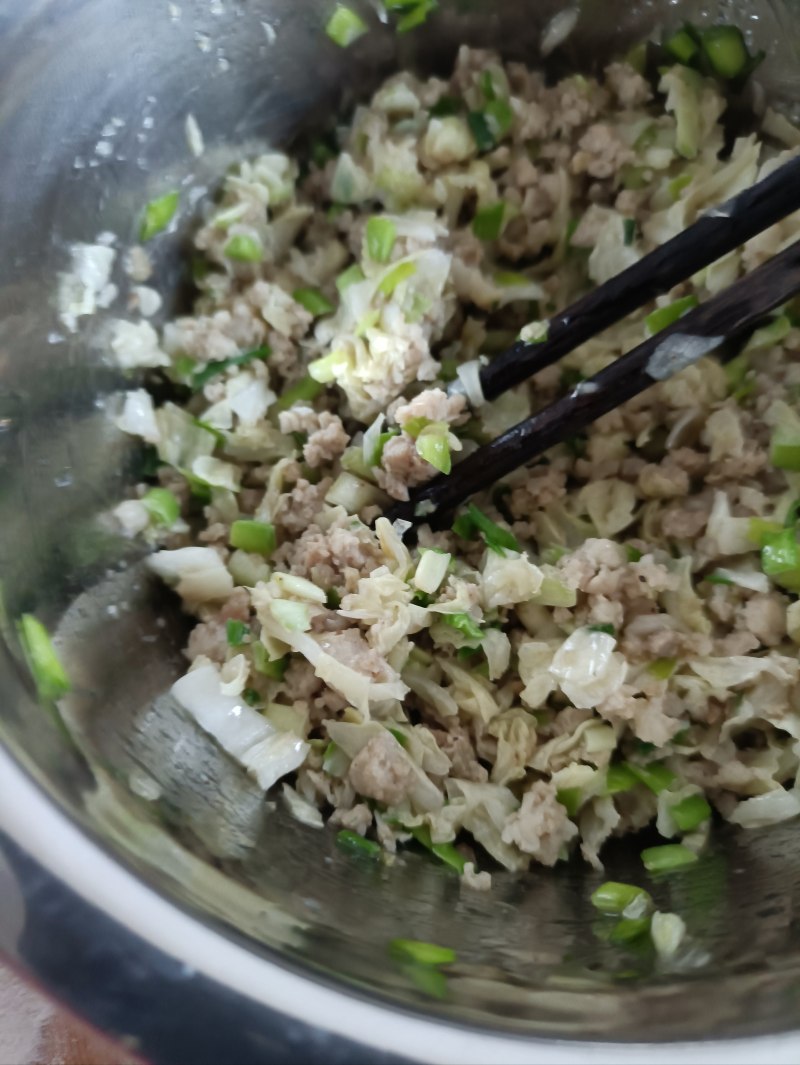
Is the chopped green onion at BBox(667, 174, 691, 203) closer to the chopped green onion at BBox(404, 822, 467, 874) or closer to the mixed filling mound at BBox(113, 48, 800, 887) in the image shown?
the mixed filling mound at BBox(113, 48, 800, 887)

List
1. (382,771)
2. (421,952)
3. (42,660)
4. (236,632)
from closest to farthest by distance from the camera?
(421,952)
(42,660)
(382,771)
(236,632)

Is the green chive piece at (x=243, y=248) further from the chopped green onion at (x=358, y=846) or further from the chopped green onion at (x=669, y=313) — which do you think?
the chopped green onion at (x=358, y=846)

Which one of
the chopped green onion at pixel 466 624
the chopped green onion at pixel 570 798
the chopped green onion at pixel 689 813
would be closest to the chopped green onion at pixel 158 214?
the chopped green onion at pixel 466 624

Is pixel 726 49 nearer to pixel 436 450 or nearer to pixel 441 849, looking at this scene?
pixel 436 450

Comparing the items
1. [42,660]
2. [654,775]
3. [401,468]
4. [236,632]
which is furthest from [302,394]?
[654,775]

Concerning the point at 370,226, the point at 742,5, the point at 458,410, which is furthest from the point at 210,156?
the point at 742,5
